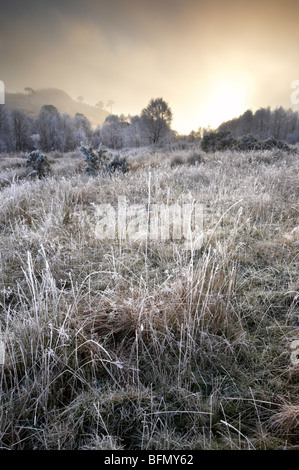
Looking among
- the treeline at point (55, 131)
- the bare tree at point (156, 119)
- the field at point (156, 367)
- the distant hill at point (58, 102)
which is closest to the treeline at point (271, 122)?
the bare tree at point (156, 119)

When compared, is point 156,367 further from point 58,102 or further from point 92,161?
point 58,102

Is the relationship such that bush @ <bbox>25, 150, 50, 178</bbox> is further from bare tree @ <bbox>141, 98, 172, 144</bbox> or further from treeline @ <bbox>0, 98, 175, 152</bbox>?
bare tree @ <bbox>141, 98, 172, 144</bbox>

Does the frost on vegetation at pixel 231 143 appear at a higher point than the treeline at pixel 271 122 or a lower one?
lower

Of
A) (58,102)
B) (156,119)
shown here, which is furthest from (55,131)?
(58,102)

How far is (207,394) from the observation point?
4.07 ft

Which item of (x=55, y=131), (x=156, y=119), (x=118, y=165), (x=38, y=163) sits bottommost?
(x=118, y=165)

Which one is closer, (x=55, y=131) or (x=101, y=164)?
(x=101, y=164)

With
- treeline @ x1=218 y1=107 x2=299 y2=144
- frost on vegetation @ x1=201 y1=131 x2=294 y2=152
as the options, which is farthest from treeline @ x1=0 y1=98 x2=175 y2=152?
treeline @ x1=218 y1=107 x2=299 y2=144

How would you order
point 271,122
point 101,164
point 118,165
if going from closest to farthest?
point 118,165, point 101,164, point 271,122

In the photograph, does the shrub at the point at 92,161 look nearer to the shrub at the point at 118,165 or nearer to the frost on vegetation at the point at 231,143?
the shrub at the point at 118,165

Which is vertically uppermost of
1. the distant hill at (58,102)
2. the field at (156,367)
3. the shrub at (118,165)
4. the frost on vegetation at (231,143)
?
the distant hill at (58,102)
